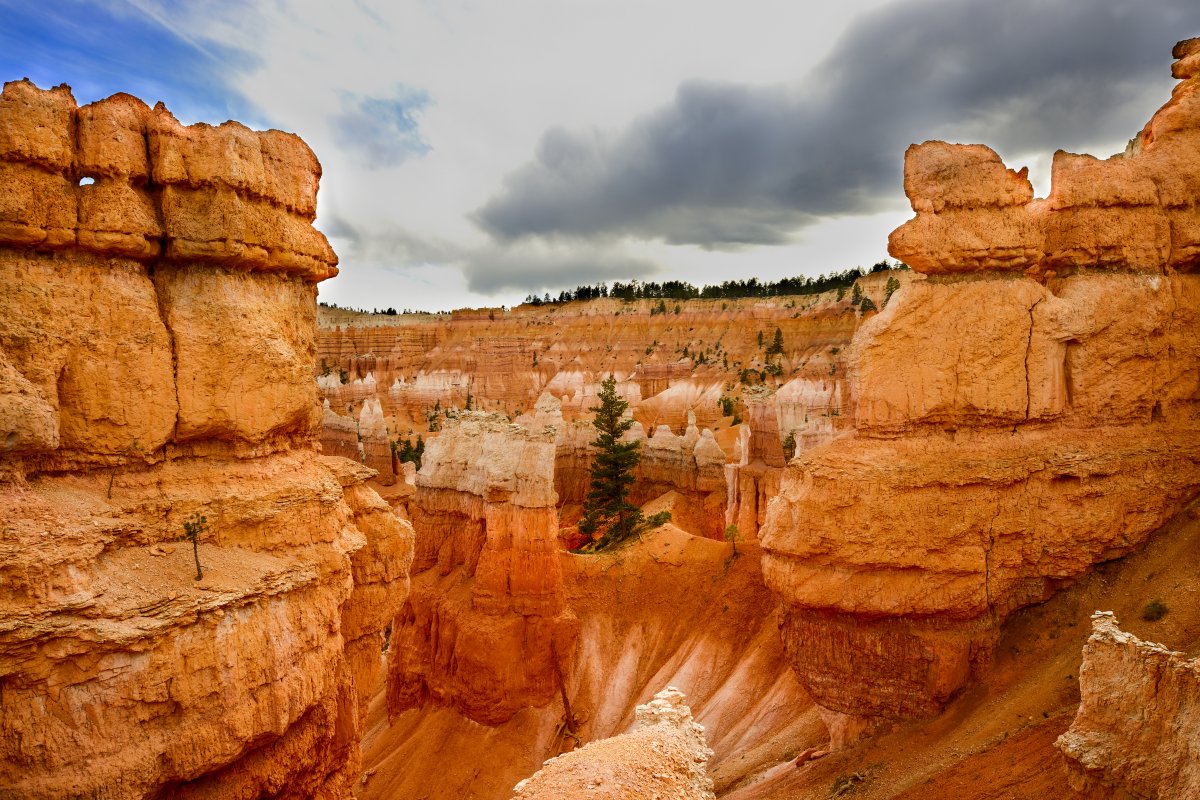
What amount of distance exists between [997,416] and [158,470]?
44.6 ft

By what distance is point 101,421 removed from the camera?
8.59 m

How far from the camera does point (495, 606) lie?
21750 mm

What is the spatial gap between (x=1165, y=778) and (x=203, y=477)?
11510 millimetres

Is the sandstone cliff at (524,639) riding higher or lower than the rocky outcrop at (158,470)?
lower

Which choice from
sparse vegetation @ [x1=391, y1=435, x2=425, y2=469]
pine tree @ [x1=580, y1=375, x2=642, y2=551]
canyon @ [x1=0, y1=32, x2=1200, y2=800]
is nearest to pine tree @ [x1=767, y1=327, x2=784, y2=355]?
sparse vegetation @ [x1=391, y1=435, x2=425, y2=469]

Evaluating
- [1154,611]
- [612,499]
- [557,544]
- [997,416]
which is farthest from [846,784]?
[612,499]

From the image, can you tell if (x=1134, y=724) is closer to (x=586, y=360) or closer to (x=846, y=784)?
(x=846, y=784)

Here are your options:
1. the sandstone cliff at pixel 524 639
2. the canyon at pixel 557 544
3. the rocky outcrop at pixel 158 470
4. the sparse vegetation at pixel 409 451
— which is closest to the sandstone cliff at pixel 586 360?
the sparse vegetation at pixel 409 451

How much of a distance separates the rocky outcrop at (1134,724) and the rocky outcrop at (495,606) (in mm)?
15319

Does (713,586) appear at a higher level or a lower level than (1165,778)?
lower

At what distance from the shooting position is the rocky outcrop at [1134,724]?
7.55 meters

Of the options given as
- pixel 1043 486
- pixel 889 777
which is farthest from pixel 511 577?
pixel 1043 486

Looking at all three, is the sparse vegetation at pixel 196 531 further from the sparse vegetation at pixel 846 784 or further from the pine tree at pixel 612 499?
the pine tree at pixel 612 499

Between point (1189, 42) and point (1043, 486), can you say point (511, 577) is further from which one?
point (1189, 42)
